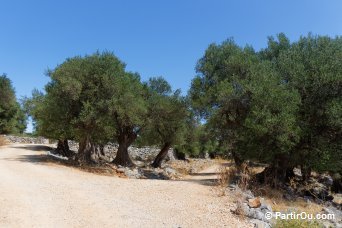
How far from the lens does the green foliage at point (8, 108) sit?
46.3 metres

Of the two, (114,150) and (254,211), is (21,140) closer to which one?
(114,150)

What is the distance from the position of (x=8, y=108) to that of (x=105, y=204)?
48.3 m

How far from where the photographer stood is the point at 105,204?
38.1ft

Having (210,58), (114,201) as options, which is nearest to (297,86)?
(210,58)

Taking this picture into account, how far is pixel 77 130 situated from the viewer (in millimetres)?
23547

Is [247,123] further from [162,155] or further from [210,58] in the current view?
[162,155]

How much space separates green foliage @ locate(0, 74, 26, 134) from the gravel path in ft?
111

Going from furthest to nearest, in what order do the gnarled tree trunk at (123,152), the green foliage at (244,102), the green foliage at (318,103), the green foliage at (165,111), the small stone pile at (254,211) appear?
the gnarled tree trunk at (123,152) → the green foliage at (165,111) → the green foliage at (318,103) → the green foliage at (244,102) → the small stone pile at (254,211)

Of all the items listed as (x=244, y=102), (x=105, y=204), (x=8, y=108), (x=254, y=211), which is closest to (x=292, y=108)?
(x=244, y=102)

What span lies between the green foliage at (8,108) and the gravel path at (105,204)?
33.8 m

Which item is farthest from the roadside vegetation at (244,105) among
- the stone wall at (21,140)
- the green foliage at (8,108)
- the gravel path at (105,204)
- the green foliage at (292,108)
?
the stone wall at (21,140)

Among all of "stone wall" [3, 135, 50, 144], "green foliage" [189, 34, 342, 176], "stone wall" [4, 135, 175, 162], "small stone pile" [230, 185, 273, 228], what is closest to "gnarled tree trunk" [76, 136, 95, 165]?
"green foliage" [189, 34, 342, 176]

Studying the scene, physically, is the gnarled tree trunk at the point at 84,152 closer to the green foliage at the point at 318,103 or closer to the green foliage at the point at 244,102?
the green foliage at the point at 244,102

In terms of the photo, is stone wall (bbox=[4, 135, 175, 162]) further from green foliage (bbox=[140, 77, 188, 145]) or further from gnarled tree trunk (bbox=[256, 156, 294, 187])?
gnarled tree trunk (bbox=[256, 156, 294, 187])
